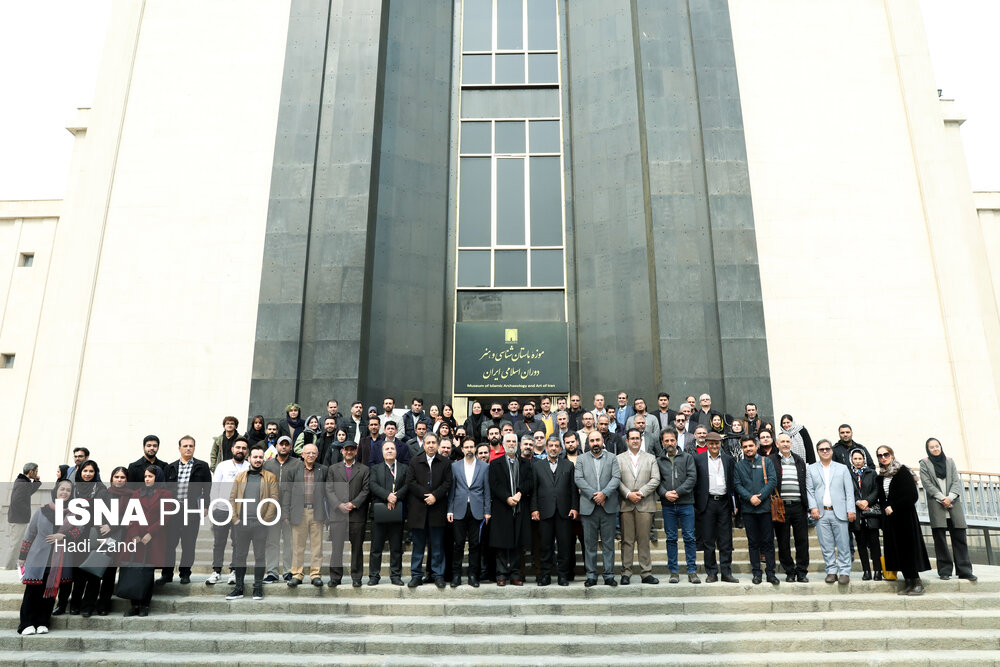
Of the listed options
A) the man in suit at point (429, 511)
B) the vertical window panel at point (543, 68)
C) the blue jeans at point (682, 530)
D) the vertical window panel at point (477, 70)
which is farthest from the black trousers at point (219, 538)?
the vertical window panel at point (543, 68)

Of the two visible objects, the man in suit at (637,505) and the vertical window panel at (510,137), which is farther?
the vertical window panel at (510,137)

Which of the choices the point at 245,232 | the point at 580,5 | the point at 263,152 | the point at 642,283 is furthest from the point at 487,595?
the point at 580,5

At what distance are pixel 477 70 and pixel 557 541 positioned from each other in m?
13.9

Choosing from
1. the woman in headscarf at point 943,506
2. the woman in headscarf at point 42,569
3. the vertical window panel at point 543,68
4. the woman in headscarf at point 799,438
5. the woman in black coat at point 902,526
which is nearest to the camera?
the woman in headscarf at point 42,569

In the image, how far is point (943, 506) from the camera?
315 inches

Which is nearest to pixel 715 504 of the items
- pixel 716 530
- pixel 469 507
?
pixel 716 530

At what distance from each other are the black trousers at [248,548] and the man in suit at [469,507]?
7.20ft

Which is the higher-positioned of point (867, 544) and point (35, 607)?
point (867, 544)

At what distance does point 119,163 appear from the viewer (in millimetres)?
16344

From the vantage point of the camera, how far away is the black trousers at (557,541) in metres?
7.80

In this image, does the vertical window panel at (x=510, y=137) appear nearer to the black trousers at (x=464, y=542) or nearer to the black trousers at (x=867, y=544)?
the black trousers at (x=464, y=542)

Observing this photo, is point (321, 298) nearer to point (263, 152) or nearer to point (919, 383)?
point (263, 152)

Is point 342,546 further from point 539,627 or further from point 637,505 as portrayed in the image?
point 637,505

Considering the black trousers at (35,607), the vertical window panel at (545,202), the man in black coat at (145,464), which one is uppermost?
the vertical window panel at (545,202)
